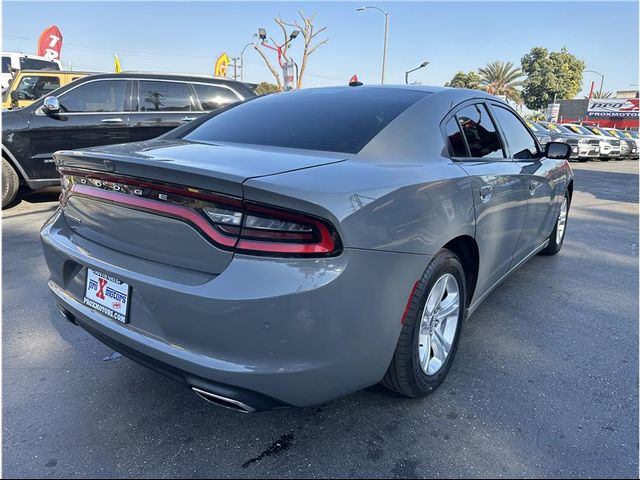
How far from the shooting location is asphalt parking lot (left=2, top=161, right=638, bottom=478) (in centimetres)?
186

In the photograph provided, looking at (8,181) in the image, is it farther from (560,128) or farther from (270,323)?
(560,128)

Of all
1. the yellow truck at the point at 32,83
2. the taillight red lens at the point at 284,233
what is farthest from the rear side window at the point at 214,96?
the taillight red lens at the point at 284,233

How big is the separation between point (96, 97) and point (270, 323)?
616 cm

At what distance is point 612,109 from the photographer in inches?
1678

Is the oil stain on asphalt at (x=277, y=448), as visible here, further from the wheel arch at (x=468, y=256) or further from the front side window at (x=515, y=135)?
the front side window at (x=515, y=135)

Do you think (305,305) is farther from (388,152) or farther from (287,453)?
(388,152)

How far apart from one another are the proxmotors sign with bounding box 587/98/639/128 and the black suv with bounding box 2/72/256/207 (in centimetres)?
4600

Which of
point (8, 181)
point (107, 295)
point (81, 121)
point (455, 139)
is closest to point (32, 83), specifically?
point (81, 121)

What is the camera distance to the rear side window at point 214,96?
7.10 metres

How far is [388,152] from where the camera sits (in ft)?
7.03

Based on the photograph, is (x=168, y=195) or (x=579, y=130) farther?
(x=579, y=130)

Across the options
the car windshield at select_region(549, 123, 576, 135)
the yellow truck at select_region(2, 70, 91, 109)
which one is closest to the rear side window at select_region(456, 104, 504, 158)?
the yellow truck at select_region(2, 70, 91, 109)

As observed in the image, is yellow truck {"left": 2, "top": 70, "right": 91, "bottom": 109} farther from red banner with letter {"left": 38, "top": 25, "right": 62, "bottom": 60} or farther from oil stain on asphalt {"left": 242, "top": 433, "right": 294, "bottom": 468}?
red banner with letter {"left": 38, "top": 25, "right": 62, "bottom": 60}

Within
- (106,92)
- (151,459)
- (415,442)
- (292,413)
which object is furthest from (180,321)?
(106,92)
